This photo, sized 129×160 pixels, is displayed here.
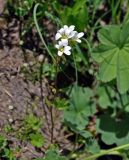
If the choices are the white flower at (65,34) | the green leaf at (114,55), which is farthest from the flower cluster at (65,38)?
the green leaf at (114,55)

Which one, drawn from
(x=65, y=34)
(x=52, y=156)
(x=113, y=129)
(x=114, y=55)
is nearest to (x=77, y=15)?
(x=114, y=55)

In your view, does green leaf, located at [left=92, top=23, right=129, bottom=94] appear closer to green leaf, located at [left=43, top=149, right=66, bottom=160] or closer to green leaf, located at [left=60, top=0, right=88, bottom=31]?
green leaf, located at [left=60, top=0, right=88, bottom=31]

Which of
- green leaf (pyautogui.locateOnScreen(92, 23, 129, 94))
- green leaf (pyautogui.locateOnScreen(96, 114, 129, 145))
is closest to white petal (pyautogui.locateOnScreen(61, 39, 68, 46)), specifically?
green leaf (pyautogui.locateOnScreen(92, 23, 129, 94))

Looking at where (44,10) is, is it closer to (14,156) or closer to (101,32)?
(101,32)

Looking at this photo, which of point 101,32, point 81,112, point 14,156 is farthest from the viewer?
point 81,112

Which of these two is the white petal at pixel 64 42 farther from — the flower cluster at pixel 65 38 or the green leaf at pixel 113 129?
the green leaf at pixel 113 129

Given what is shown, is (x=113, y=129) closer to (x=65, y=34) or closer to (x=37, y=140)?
(x=37, y=140)

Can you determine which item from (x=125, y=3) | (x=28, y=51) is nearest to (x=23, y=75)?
(x=28, y=51)

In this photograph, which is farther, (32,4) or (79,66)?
(79,66)
